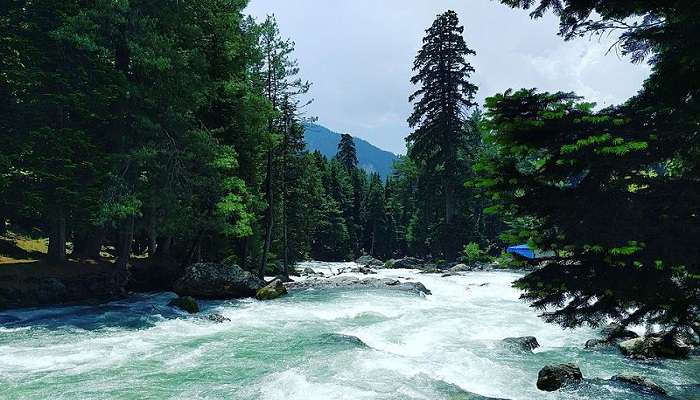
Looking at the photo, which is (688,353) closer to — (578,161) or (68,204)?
(578,161)

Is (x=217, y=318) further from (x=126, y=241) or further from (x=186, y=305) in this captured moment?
(x=126, y=241)

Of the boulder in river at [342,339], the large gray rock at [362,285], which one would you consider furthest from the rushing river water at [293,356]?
the large gray rock at [362,285]

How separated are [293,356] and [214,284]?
1138 centimetres

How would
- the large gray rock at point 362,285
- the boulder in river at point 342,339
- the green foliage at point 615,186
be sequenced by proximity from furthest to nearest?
the large gray rock at point 362,285, the boulder in river at point 342,339, the green foliage at point 615,186

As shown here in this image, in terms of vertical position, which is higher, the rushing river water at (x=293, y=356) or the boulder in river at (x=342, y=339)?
the boulder in river at (x=342, y=339)

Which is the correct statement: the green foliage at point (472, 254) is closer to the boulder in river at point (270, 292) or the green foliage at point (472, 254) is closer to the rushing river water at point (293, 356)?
the rushing river water at point (293, 356)

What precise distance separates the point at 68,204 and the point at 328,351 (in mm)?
13701

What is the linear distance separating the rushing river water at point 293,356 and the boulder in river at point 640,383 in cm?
34

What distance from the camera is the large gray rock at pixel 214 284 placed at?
2069cm

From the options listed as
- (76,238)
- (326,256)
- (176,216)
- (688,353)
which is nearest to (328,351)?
(688,353)

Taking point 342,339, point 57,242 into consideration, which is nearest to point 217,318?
point 342,339

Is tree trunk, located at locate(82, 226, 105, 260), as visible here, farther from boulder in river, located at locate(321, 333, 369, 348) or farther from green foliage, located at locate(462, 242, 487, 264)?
green foliage, located at locate(462, 242, 487, 264)

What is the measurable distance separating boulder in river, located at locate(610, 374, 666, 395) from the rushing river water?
339mm

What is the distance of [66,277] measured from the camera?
1870 cm
